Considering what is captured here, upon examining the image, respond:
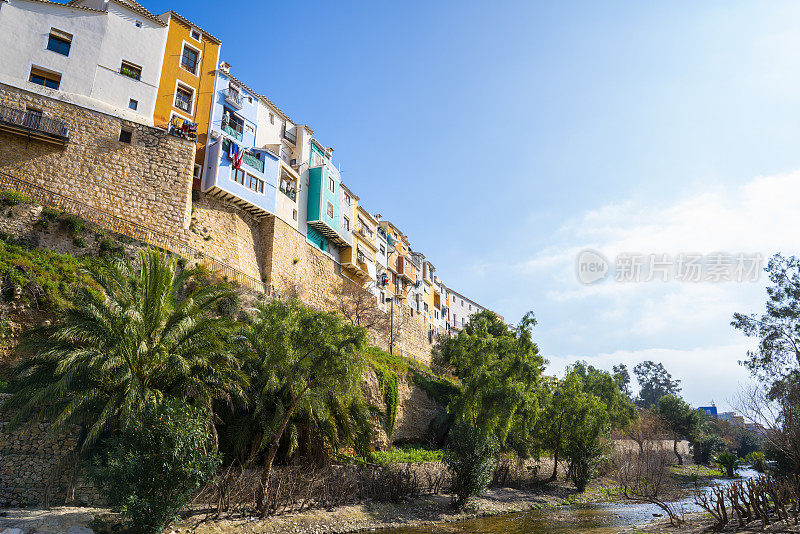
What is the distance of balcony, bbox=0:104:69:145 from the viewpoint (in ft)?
81.9

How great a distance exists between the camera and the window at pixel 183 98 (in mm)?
32625

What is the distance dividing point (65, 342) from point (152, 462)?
15.4ft

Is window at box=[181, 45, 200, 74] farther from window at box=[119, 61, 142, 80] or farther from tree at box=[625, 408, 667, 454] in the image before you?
tree at box=[625, 408, 667, 454]

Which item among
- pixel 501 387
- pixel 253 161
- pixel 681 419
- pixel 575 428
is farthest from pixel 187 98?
pixel 681 419

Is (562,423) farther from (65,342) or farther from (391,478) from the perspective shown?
(65,342)

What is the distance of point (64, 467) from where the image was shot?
48.1 ft

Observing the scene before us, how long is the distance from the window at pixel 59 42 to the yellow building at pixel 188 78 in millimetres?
5255

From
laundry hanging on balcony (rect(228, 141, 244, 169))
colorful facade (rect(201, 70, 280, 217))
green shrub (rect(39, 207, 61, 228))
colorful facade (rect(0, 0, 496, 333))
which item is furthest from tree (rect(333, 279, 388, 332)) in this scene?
green shrub (rect(39, 207, 61, 228))

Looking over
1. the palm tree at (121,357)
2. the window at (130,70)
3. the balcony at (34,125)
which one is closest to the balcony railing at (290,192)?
the window at (130,70)

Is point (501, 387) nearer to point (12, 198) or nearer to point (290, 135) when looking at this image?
point (12, 198)

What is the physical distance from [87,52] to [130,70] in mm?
2443

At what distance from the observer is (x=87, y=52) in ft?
96.2

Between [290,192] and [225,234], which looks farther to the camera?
[290,192]

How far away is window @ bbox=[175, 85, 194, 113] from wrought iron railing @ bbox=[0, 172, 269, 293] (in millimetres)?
10356
